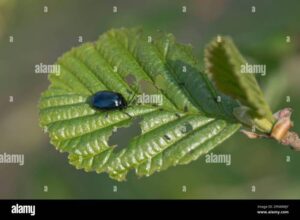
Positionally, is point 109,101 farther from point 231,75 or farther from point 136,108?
point 231,75

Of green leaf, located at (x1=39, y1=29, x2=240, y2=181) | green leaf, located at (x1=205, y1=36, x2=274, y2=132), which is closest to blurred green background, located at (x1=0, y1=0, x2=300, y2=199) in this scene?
green leaf, located at (x1=39, y1=29, x2=240, y2=181)

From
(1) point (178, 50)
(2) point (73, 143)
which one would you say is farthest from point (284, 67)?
(2) point (73, 143)

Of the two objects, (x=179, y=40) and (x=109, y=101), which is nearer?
(x=109, y=101)

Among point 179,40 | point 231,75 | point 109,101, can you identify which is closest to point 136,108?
point 109,101

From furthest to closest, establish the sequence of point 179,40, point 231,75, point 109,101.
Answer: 1. point 179,40
2. point 109,101
3. point 231,75

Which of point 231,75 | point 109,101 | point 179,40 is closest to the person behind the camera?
point 231,75

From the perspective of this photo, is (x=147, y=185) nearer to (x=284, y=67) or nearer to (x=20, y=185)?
(x=20, y=185)

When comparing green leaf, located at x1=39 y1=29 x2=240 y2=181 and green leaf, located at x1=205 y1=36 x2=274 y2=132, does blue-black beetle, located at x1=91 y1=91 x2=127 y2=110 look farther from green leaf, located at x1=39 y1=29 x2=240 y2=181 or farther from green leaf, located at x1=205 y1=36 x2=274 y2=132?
green leaf, located at x1=205 y1=36 x2=274 y2=132
